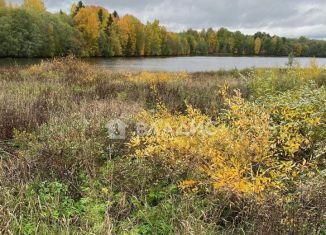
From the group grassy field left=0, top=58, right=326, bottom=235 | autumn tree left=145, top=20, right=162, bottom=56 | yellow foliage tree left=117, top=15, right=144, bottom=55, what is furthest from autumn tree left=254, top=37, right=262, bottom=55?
grassy field left=0, top=58, right=326, bottom=235

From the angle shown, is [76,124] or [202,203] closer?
[202,203]

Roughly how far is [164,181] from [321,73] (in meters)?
11.4

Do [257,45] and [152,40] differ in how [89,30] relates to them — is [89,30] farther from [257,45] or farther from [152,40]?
[257,45]

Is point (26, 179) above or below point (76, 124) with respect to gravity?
below

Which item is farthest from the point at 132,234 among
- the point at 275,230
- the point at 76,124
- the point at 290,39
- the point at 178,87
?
the point at 290,39

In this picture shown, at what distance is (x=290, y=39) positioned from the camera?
12519cm

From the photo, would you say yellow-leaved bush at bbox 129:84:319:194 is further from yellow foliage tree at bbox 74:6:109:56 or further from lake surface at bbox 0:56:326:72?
yellow foliage tree at bbox 74:6:109:56

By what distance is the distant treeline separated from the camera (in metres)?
54.5

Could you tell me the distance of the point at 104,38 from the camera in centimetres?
7088

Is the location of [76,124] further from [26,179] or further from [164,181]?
[164,181]

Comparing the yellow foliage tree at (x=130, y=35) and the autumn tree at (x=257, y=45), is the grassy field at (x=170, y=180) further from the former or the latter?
the autumn tree at (x=257, y=45)

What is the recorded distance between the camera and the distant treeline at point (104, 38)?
54.5m

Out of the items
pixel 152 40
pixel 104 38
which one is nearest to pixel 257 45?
pixel 152 40

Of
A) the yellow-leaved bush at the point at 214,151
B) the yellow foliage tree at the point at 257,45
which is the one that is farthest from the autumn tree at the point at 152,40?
the yellow-leaved bush at the point at 214,151
